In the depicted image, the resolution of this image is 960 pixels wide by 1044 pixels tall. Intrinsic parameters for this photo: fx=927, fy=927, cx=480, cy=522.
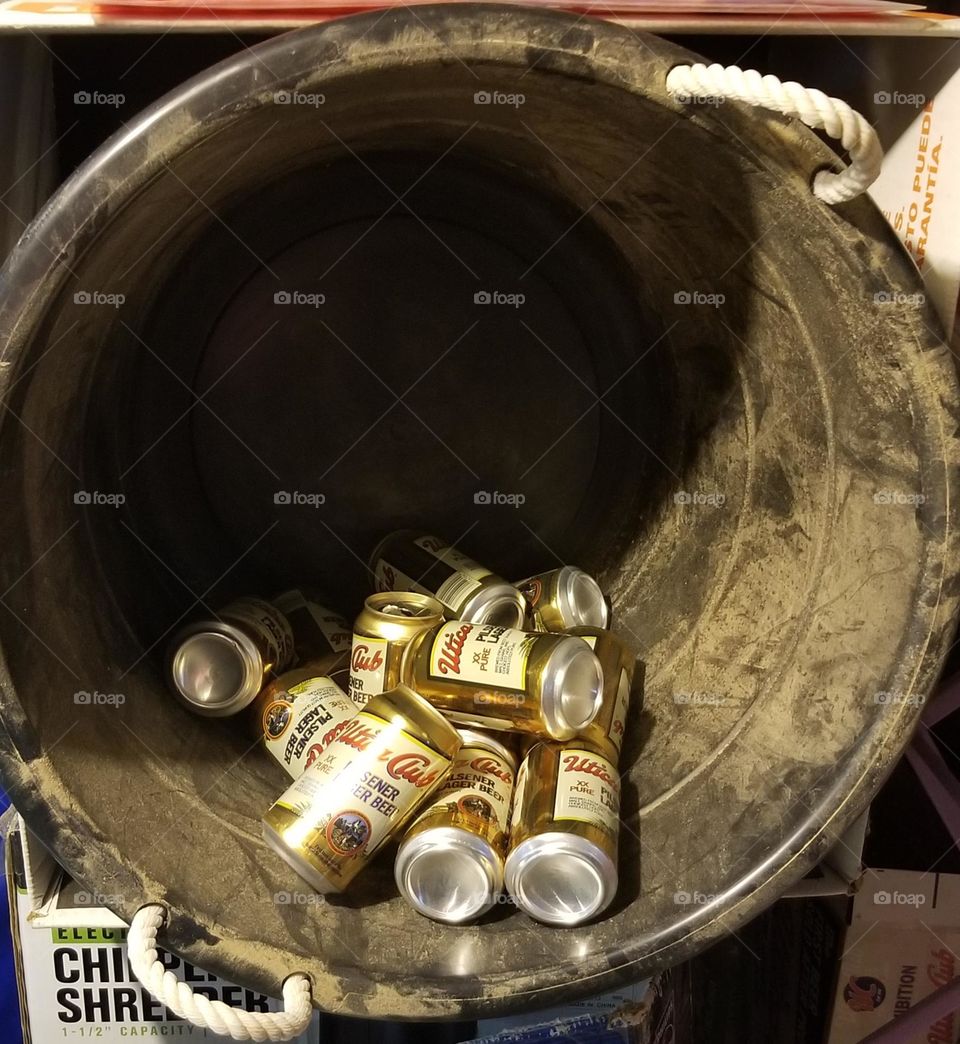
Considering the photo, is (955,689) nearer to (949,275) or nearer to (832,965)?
(832,965)

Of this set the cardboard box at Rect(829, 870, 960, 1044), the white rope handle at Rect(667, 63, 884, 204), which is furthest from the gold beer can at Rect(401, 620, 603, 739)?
the cardboard box at Rect(829, 870, 960, 1044)

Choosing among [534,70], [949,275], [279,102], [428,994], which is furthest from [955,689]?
[279,102]

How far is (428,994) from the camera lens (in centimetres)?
85

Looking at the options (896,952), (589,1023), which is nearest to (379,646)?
(589,1023)

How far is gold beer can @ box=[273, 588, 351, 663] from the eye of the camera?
4.21 feet

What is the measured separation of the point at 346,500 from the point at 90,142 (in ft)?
2.04

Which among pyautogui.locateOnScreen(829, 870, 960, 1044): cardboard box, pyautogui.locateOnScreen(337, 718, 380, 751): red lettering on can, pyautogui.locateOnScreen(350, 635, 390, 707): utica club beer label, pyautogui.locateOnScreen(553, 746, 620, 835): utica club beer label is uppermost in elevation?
pyautogui.locateOnScreen(350, 635, 390, 707): utica club beer label

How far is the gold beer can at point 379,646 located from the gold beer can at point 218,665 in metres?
0.12

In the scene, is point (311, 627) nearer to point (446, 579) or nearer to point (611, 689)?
point (446, 579)

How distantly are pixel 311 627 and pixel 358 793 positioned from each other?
410 millimetres

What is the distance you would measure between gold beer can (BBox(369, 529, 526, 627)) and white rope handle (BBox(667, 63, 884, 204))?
0.67 m

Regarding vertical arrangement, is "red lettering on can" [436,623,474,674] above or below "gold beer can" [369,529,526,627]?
below

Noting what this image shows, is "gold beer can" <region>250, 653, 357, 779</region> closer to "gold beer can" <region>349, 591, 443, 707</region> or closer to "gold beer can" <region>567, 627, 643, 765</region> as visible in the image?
"gold beer can" <region>349, 591, 443, 707</region>

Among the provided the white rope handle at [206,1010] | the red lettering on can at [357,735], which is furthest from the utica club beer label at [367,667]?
the white rope handle at [206,1010]
